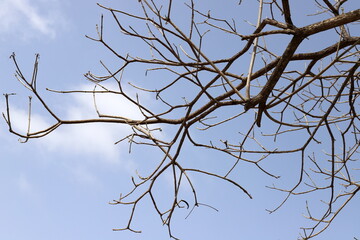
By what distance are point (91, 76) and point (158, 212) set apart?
0.82 m

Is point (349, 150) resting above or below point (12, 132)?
above

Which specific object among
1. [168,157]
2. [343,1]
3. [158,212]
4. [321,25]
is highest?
[343,1]

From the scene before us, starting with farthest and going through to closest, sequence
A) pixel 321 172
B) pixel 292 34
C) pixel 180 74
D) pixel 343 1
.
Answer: pixel 321 172
pixel 343 1
pixel 180 74
pixel 292 34

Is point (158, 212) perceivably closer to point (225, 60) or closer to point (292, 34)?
point (225, 60)

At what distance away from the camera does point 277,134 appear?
2.51 m

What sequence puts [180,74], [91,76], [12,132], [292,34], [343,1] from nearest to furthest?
[12,132] < [292,34] < [180,74] < [91,76] < [343,1]

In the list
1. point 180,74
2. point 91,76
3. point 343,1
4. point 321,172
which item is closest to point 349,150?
point 321,172

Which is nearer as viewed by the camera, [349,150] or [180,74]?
[180,74]

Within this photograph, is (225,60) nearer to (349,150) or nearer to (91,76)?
(91,76)

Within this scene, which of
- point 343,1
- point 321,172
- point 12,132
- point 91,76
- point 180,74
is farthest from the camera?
point 321,172

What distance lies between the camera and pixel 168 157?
7.09 feet

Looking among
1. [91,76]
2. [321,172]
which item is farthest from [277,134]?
[91,76]

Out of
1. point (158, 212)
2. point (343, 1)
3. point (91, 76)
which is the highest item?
point (343, 1)

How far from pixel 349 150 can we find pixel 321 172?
1.02 ft
